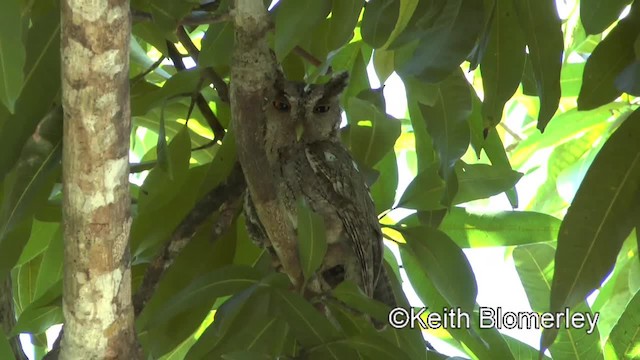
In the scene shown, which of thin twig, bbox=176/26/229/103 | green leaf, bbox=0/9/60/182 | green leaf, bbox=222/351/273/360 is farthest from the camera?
thin twig, bbox=176/26/229/103

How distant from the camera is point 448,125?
1.54m

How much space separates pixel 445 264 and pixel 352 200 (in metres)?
0.26

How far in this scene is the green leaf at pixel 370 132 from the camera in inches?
68.7

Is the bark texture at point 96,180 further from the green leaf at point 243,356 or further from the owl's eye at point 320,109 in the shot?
the owl's eye at point 320,109

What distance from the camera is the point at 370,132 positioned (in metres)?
1.79

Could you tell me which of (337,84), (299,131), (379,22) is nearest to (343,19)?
(379,22)

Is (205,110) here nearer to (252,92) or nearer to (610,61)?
(252,92)

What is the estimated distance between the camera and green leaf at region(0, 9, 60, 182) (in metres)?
1.34

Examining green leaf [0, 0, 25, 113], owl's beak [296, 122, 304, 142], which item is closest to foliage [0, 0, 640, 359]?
green leaf [0, 0, 25, 113]

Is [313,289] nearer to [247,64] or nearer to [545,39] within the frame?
[247,64]

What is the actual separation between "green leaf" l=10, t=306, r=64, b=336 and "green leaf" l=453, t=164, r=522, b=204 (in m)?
0.76

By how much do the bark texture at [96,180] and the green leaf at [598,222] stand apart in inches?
25.1

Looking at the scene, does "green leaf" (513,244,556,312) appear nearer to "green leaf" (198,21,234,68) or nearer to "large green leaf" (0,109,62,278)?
"green leaf" (198,21,234,68)

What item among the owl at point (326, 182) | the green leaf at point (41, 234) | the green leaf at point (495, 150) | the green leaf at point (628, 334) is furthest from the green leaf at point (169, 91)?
the green leaf at point (628, 334)
